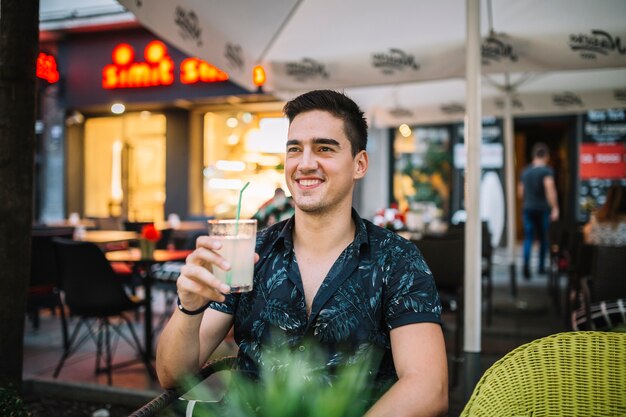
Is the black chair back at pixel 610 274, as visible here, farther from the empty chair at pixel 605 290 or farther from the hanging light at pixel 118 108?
the hanging light at pixel 118 108

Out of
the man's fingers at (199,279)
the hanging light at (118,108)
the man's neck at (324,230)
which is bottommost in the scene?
the man's fingers at (199,279)

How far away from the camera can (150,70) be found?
1224 centimetres

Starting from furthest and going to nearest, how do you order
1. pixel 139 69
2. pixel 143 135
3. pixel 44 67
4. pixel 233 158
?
pixel 143 135 < pixel 233 158 < pixel 139 69 < pixel 44 67

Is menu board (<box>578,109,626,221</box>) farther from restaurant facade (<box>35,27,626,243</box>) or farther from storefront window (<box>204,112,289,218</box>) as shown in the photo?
storefront window (<box>204,112,289,218</box>)

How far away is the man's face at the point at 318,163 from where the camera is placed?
1.97m

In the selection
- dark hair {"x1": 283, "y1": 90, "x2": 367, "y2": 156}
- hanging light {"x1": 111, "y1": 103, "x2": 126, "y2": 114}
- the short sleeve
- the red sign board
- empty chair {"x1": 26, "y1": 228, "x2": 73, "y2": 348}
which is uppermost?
hanging light {"x1": 111, "y1": 103, "x2": 126, "y2": 114}

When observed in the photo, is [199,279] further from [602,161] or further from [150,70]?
[150,70]

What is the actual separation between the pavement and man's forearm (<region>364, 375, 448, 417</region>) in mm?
1083

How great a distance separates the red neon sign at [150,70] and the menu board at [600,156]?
25.1 feet

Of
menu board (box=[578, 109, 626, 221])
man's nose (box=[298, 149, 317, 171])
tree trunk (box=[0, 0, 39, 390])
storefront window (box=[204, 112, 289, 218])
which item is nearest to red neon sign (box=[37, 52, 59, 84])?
tree trunk (box=[0, 0, 39, 390])

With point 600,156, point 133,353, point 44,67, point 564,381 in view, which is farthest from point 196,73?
point 564,381

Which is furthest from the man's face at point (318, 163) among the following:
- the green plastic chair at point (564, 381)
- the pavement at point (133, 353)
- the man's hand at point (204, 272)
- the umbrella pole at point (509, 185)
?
the umbrella pole at point (509, 185)

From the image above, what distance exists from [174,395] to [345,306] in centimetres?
63

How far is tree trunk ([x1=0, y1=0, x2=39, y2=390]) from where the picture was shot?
210 centimetres
